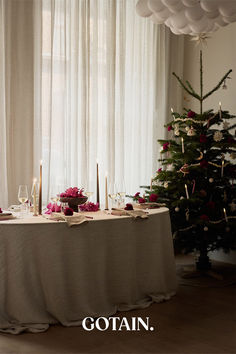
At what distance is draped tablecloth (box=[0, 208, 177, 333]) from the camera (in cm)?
337

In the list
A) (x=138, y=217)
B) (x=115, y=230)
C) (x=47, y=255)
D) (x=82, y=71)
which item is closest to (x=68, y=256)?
(x=47, y=255)

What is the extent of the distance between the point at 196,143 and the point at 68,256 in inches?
75.4

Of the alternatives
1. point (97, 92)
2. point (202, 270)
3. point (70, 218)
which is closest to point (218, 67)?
point (97, 92)

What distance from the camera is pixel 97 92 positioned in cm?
563

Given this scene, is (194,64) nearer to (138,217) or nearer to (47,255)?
(138,217)

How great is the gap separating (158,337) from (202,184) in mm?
1941

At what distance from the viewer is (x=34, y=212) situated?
387 cm

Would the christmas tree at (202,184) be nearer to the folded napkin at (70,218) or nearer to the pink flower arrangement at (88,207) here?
the pink flower arrangement at (88,207)

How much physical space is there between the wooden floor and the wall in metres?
1.94

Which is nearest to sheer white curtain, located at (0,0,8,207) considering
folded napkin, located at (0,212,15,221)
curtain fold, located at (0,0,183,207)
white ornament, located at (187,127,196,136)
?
curtain fold, located at (0,0,183,207)

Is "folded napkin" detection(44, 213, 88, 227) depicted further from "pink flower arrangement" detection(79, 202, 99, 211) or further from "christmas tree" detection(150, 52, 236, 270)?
"christmas tree" detection(150, 52, 236, 270)

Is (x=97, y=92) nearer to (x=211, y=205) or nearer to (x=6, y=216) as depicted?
(x=211, y=205)

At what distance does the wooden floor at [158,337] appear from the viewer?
311cm

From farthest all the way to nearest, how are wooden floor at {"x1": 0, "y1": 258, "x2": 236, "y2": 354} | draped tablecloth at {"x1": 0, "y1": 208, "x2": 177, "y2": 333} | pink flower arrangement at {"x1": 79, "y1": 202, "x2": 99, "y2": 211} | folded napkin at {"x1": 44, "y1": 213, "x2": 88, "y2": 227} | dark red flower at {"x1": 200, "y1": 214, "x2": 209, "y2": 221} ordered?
dark red flower at {"x1": 200, "y1": 214, "x2": 209, "y2": 221}
pink flower arrangement at {"x1": 79, "y1": 202, "x2": 99, "y2": 211}
folded napkin at {"x1": 44, "y1": 213, "x2": 88, "y2": 227}
draped tablecloth at {"x1": 0, "y1": 208, "x2": 177, "y2": 333}
wooden floor at {"x1": 0, "y1": 258, "x2": 236, "y2": 354}
